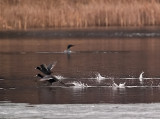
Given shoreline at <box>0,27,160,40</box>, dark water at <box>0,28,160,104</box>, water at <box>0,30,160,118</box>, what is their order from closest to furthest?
water at <box>0,30,160,118</box>, dark water at <box>0,28,160,104</box>, shoreline at <box>0,27,160,40</box>

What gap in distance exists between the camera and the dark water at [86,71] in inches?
591

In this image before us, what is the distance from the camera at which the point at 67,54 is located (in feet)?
91.0

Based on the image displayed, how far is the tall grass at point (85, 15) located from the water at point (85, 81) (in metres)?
7.58

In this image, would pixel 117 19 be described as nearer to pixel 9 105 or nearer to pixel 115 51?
pixel 115 51

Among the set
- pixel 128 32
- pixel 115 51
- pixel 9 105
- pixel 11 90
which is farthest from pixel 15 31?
pixel 9 105

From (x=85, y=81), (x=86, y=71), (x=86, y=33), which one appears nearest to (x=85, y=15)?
(x=86, y=33)

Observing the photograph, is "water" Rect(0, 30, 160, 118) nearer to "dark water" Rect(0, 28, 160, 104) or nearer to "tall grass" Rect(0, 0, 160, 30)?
"dark water" Rect(0, 28, 160, 104)

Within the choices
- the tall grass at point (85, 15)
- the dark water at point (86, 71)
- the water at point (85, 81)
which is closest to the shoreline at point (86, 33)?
the tall grass at point (85, 15)

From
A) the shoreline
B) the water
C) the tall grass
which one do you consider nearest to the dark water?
the water

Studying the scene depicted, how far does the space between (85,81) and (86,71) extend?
266 cm

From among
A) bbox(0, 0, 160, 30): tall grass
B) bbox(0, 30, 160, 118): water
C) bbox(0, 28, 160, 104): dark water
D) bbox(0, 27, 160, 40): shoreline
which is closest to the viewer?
bbox(0, 30, 160, 118): water

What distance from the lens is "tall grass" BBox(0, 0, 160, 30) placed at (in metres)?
41.5

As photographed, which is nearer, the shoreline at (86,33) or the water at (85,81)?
the water at (85,81)

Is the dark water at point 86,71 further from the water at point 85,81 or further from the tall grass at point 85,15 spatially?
the tall grass at point 85,15
